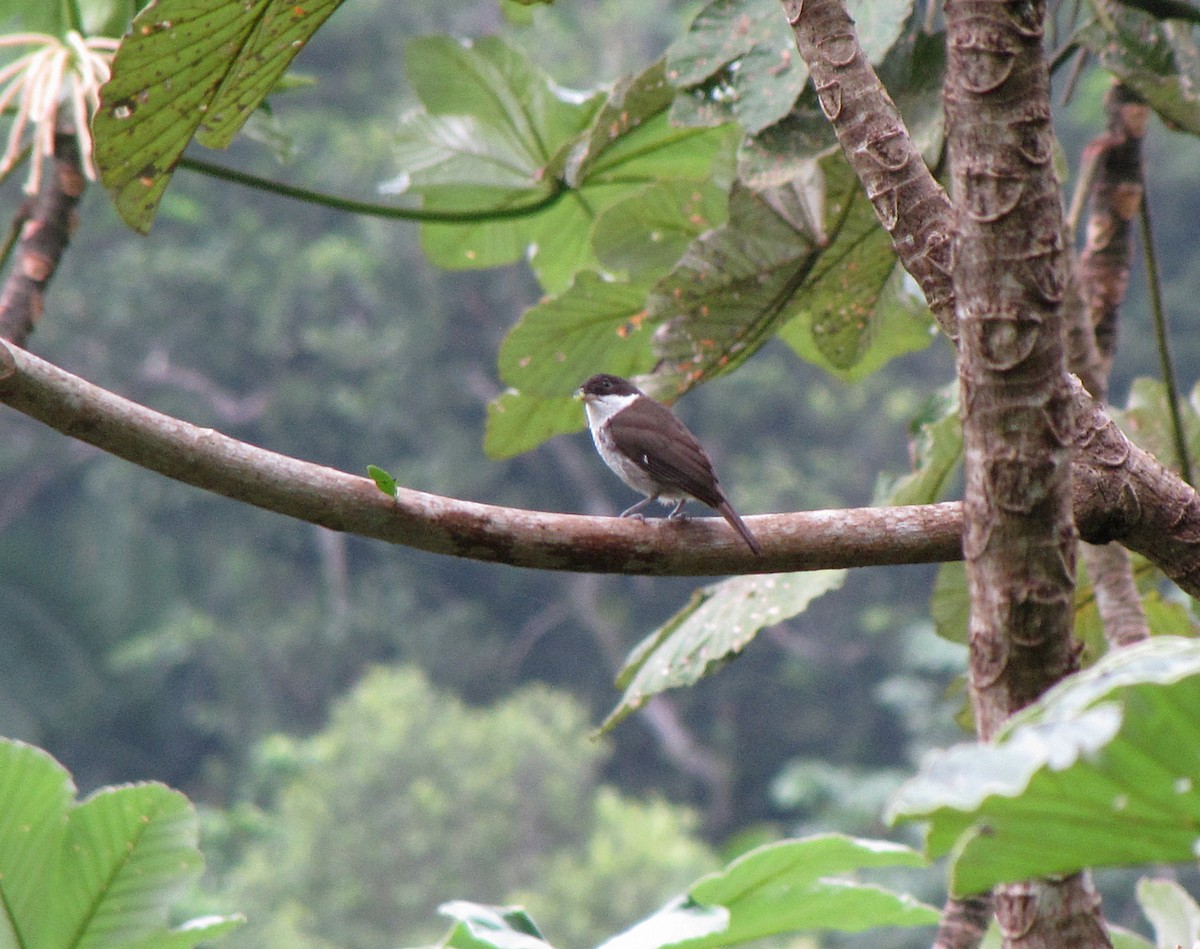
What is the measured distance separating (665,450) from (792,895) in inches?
44.5

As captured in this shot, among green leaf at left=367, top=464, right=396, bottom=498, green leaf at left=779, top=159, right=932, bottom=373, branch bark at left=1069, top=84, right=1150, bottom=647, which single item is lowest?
green leaf at left=367, top=464, right=396, bottom=498

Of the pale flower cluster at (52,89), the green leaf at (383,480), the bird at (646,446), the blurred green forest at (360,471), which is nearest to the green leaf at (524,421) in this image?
the bird at (646,446)

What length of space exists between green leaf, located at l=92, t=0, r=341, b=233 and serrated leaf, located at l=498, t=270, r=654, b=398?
0.72m

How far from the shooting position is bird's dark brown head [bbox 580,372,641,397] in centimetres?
247

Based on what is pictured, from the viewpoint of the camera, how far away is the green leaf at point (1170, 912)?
1.81 metres

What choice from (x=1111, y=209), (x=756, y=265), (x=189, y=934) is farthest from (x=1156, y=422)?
(x=189, y=934)

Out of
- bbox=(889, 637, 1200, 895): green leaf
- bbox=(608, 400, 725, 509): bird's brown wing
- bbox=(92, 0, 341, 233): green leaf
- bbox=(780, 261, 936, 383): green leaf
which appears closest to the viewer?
bbox=(889, 637, 1200, 895): green leaf

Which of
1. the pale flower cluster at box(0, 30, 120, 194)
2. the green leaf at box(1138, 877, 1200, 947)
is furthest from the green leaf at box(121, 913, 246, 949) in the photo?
the green leaf at box(1138, 877, 1200, 947)

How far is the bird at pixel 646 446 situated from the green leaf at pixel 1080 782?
142cm

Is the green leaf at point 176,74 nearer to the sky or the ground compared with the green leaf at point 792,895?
nearer to the sky

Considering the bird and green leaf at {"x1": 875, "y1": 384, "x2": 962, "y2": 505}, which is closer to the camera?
green leaf at {"x1": 875, "y1": 384, "x2": 962, "y2": 505}

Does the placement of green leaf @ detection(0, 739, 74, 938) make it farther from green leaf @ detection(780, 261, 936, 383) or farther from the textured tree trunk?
green leaf @ detection(780, 261, 936, 383)

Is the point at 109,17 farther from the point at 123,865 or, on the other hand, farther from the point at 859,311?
the point at 123,865

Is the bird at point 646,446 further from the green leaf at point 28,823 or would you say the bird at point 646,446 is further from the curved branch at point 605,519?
the green leaf at point 28,823
